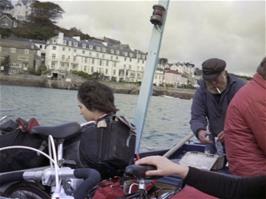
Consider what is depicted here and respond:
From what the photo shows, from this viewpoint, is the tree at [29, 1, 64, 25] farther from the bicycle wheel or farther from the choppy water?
the bicycle wheel

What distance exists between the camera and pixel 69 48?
43.8 feet

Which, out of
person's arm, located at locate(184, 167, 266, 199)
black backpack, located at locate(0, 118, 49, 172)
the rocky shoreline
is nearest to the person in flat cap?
the rocky shoreline

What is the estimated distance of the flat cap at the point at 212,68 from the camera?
3.98 m

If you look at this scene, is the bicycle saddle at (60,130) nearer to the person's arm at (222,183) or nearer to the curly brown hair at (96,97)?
the curly brown hair at (96,97)

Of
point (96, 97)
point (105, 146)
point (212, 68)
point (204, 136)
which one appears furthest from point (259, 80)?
point (204, 136)

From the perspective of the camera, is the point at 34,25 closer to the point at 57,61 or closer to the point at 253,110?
the point at 57,61

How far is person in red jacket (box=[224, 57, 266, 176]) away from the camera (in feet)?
7.41

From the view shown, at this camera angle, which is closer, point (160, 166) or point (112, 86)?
point (160, 166)

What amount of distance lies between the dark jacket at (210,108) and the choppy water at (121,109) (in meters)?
5.01

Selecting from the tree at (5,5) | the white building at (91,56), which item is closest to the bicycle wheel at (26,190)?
the tree at (5,5)

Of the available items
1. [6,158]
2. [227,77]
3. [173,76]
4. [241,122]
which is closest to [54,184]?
[6,158]

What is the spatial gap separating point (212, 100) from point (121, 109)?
5292 millimetres

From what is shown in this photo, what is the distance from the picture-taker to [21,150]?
314 centimetres

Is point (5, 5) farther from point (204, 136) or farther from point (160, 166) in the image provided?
point (160, 166)
